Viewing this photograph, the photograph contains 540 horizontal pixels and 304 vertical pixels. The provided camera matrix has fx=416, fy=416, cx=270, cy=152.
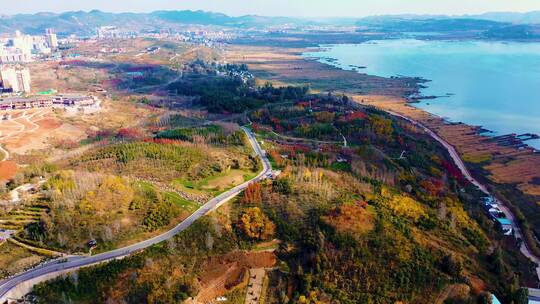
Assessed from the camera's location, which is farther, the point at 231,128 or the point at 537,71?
the point at 537,71

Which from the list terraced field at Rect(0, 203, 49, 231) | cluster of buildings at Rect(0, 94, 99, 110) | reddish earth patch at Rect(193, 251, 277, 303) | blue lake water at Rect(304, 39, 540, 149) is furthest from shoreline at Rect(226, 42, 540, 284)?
cluster of buildings at Rect(0, 94, 99, 110)

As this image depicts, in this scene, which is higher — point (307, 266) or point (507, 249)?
point (307, 266)

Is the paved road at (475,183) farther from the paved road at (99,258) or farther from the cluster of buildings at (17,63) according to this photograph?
the cluster of buildings at (17,63)

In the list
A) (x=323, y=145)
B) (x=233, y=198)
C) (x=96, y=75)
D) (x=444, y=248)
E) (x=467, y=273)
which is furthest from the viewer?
(x=96, y=75)

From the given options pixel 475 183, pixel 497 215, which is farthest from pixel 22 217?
pixel 475 183

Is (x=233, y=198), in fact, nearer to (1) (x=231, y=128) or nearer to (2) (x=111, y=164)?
(2) (x=111, y=164)

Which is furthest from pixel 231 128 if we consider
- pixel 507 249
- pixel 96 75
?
pixel 96 75

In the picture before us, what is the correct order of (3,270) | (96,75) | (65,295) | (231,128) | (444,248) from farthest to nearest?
(96,75), (231,128), (444,248), (3,270), (65,295)

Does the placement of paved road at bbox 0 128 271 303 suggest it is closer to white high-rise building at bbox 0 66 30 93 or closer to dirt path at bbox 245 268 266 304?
dirt path at bbox 245 268 266 304
